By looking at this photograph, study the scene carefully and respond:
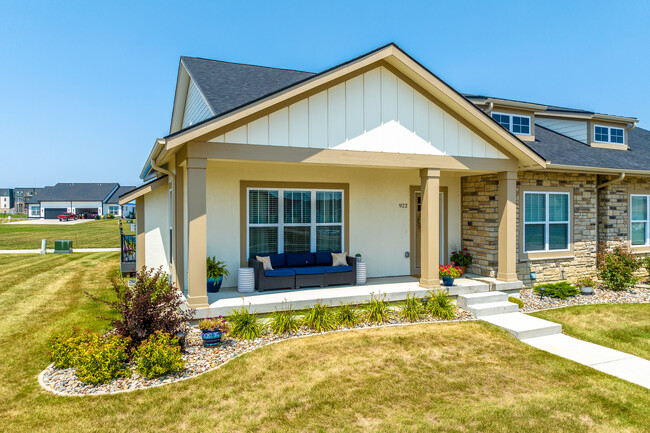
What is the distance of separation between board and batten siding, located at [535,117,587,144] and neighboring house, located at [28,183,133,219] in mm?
68589

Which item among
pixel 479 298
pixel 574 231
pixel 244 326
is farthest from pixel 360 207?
pixel 574 231

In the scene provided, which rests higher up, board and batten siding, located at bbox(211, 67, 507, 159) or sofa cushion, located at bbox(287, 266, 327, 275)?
board and batten siding, located at bbox(211, 67, 507, 159)

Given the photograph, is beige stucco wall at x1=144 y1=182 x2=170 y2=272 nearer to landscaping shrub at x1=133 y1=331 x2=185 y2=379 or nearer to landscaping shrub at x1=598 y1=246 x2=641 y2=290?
landscaping shrub at x1=133 y1=331 x2=185 y2=379

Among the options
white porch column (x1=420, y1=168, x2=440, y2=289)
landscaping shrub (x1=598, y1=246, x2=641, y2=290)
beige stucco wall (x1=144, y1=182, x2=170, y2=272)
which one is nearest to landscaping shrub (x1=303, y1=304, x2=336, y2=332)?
white porch column (x1=420, y1=168, x2=440, y2=289)

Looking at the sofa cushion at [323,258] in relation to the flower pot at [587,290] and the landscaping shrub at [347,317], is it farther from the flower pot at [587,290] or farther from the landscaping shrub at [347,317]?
the flower pot at [587,290]

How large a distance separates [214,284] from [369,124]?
4.69 m

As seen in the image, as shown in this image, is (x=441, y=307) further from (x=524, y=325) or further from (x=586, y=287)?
(x=586, y=287)

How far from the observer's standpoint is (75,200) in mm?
70250

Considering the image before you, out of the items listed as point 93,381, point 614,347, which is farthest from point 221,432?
point 614,347

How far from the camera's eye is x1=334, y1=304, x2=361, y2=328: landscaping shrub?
7.50m

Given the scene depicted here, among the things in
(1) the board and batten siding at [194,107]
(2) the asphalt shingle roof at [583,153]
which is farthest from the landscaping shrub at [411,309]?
(1) the board and batten siding at [194,107]

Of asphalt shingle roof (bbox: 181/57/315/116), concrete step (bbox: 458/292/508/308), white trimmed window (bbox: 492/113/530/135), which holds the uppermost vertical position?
asphalt shingle roof (bbox: 181/57/315/116)

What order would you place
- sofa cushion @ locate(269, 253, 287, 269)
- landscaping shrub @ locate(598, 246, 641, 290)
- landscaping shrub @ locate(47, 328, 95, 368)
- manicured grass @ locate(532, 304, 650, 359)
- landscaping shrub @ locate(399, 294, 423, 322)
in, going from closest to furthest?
landscaping shrub @ locate(47, 328, 95, 368) → manicured grass @ locate(532, 304, 650, 359) → landscaping shrub @ locate(399, 294, 423, 322) → sofa cushion @ locate(269, 253, 287, 269) → landscaping shrub @ locate(598, 246, 641, 290)

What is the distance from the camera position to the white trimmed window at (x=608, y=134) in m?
14.3
